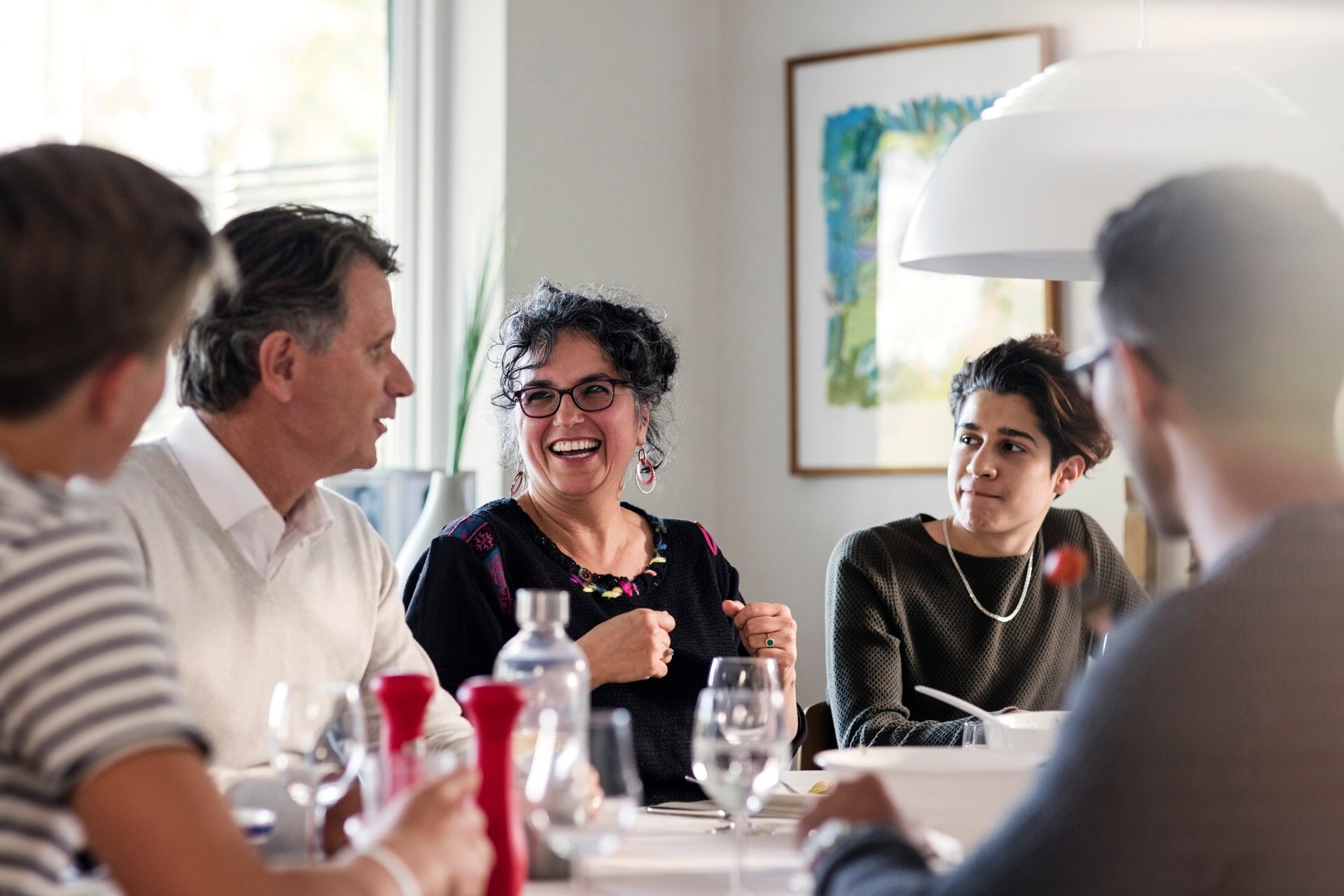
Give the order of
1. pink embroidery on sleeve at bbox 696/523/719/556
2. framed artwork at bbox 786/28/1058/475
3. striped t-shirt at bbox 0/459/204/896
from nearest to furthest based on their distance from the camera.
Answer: striped t-shirt at bbox 0/459/204/896 → pink embroidery on sleeve at bbox 696/523/719/556 → framed artwork at bbox 786/28/1058/475

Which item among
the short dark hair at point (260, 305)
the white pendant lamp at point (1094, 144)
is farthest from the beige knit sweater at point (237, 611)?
the white pendant lamp at point (1094, 144)

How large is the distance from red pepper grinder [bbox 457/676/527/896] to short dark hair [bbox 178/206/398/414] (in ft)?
2.54

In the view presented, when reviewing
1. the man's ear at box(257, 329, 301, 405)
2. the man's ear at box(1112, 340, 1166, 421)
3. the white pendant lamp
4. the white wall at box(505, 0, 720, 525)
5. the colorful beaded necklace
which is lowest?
the colorful beaded necklace

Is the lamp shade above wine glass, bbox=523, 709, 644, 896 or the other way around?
above

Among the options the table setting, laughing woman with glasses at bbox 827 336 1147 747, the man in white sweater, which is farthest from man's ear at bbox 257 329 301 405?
laughing woman with glasses at bbox 827 336 1147 747

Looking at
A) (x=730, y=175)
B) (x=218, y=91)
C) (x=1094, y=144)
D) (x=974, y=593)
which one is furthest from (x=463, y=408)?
(x=1094, y=144)

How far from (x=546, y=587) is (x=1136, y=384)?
1.31 meters

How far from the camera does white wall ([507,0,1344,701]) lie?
3689mm

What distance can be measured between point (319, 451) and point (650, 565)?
79 centimetres

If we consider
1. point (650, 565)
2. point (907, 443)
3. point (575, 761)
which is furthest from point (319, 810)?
point (907, 443)

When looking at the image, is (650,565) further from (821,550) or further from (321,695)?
(821,550)

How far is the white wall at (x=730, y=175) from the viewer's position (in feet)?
12.1

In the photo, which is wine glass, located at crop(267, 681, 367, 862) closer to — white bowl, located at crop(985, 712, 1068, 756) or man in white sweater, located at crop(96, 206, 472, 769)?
man in white sweater, located at crop(96, 206, 472, 769)

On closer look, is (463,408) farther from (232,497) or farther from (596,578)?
(232,497)
